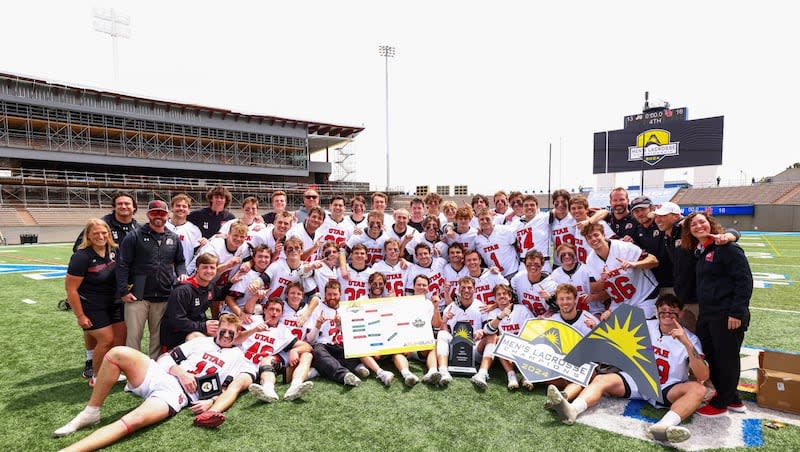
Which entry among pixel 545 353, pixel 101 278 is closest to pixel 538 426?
pixel 545 353

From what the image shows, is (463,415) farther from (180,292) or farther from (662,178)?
(662,178)


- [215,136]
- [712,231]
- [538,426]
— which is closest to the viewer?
[538,426]

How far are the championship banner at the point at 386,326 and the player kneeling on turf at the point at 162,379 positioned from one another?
4.27 feet

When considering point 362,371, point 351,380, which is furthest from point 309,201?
point 351,380

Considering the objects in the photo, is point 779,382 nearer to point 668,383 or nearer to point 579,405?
point 668,383

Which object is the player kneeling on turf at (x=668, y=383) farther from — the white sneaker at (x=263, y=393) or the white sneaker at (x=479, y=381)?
the white sneaker at (x=263, y=393)

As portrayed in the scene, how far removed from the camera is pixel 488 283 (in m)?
5.84

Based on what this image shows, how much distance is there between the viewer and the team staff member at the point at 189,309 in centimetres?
466

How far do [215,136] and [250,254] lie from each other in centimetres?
4617

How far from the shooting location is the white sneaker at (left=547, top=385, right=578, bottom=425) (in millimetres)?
3691

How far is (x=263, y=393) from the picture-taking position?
4.11 metres

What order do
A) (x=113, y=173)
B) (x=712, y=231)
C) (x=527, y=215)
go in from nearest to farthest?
(x=712, y=231), (x=527, y=215), (x=113, y=173)

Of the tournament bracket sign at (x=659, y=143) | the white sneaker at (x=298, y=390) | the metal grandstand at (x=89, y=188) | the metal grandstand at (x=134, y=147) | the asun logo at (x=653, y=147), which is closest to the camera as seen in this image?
the white sneaker at (x=298, y=390)

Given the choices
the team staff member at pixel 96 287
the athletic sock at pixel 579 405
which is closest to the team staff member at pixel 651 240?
the athletic sock at pixel 579 405
